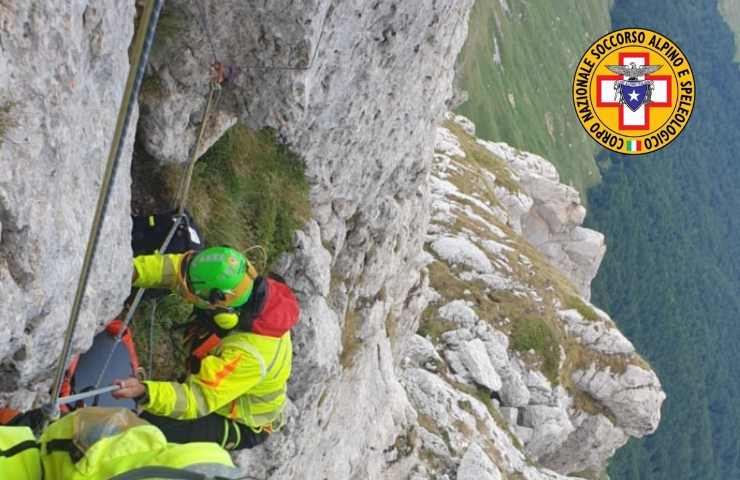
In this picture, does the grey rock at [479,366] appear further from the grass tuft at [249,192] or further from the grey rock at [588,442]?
the grass tuft at [249,192]

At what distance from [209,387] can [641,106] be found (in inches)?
2598

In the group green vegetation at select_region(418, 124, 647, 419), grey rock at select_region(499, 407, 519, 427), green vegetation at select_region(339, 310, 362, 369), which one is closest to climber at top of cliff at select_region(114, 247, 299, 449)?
green vegetation at select_region(339, 310, 362, 369)

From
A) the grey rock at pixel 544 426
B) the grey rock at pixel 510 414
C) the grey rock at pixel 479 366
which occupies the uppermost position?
the grey rock at pixel 479 366

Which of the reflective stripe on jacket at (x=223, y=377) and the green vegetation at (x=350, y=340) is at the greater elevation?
the reflective stripe on jacket at (x=223, y=377)

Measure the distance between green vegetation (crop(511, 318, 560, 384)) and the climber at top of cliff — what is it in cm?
4240

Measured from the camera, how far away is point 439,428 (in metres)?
32.0

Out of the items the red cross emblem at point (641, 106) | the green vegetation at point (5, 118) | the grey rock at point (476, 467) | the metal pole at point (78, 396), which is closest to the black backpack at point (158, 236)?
the metal pole at point (78, 396)

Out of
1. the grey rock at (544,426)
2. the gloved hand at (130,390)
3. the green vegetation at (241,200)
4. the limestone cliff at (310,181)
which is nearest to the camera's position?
the limestone cliff at (310,181)

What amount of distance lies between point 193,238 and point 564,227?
3973 inches

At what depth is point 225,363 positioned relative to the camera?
9.98 metres

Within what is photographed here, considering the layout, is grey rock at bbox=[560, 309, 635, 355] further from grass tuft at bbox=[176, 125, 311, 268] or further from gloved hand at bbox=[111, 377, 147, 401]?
gloved hand at bbox=[111, 377, 147, 401]

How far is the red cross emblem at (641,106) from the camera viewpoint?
232 feet

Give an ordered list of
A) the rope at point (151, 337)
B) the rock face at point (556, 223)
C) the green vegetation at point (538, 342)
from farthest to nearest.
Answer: the rock face at point (556, 223)
the green vegetation at point (538, 342)
the rope at point (151, 337)

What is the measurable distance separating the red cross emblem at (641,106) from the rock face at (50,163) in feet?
214
